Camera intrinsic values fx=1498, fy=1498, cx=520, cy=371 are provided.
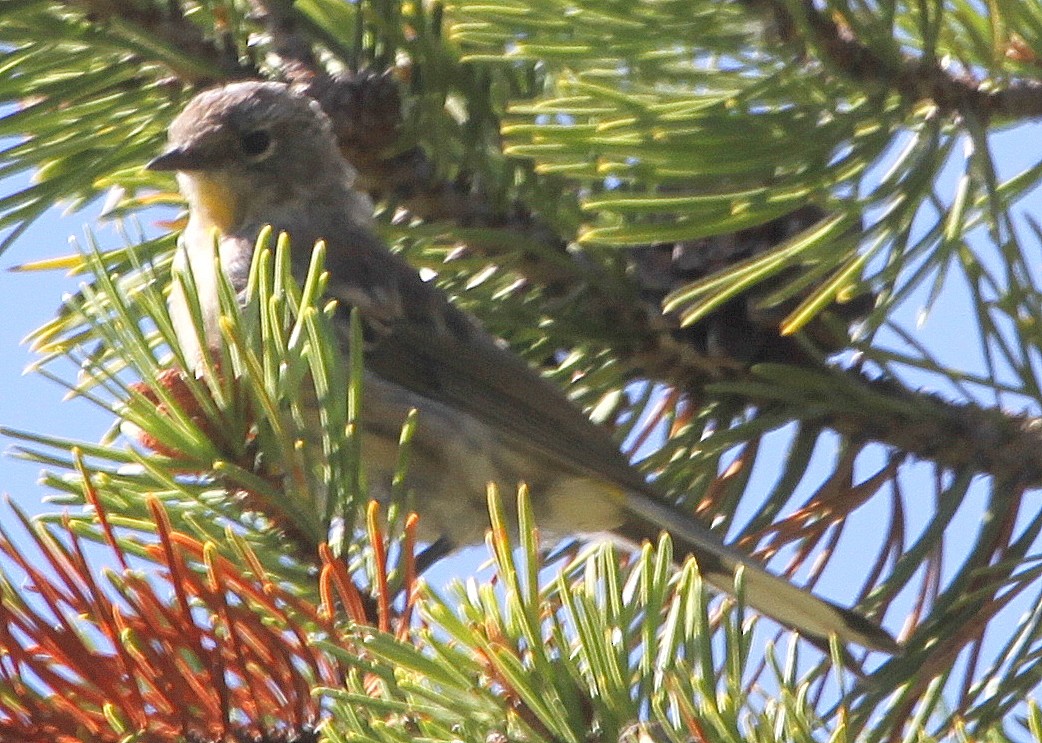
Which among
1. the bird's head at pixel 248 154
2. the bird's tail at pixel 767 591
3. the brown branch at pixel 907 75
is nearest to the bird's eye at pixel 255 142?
the bird's head at pixel 248 154

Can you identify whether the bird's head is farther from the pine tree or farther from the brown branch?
the brown branch

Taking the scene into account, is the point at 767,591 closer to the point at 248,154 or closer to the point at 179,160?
the point at 179,160

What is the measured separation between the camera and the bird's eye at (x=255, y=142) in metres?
3.30

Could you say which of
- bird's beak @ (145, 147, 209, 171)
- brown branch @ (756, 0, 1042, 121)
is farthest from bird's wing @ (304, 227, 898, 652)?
brown branch @ (756, 0, 1042, 121)

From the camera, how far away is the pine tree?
1.39 metres

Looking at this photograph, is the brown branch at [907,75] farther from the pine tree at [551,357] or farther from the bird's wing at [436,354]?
the bird's wing at [436,354]

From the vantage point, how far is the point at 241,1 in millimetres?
2434

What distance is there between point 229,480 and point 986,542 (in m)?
1.12

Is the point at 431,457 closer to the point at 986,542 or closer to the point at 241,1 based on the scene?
the point at 241,1

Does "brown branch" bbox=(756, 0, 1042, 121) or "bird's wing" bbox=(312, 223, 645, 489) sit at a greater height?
"brown branch" bbox=(756, 0, 1042, 121)

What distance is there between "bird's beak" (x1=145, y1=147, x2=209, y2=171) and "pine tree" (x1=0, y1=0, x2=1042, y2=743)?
29 millimetres

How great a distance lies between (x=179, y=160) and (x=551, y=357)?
0.75m

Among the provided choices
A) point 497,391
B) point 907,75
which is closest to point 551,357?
point 497,391

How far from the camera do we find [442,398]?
9.71 feet
